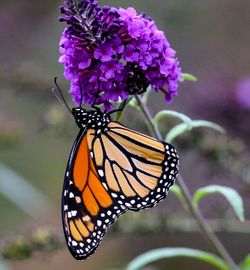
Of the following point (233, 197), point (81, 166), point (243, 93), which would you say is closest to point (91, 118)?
point (81, 166)

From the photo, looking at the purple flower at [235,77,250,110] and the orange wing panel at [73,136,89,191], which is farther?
the purple flower at [235,77,250,110]

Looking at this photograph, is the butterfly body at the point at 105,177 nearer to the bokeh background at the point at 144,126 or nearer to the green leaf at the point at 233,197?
the green leaf at the point at 233,197

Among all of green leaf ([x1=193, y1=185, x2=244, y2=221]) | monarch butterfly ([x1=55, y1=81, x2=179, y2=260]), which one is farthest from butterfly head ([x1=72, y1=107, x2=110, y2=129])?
green leaf ([x1=193, y1=185, x2=244, y2=221])

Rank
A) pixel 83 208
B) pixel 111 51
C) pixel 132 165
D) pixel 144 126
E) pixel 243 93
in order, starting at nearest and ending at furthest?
1. pixel 111 51
2. pixel 83 208
3. pixel 132 165
4. pixel 144 126
5. pixel 243 93

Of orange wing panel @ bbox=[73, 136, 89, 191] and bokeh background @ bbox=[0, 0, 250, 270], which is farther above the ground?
bokeh background @ bbox=[0, 0, 250, 270]

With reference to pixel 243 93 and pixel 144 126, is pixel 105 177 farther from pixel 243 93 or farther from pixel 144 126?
pixel 243 93

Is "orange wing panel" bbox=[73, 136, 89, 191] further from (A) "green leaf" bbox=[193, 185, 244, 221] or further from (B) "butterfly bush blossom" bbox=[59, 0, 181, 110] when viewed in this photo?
(A) "green leaf" bbox=[193, 185, 244, 221]

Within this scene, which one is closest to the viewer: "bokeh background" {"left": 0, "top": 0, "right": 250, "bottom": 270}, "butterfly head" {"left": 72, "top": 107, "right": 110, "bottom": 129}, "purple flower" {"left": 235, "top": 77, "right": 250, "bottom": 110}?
"butterfly head" {"left": 72, "top": 107, "right": 110, "bottom": 129}
